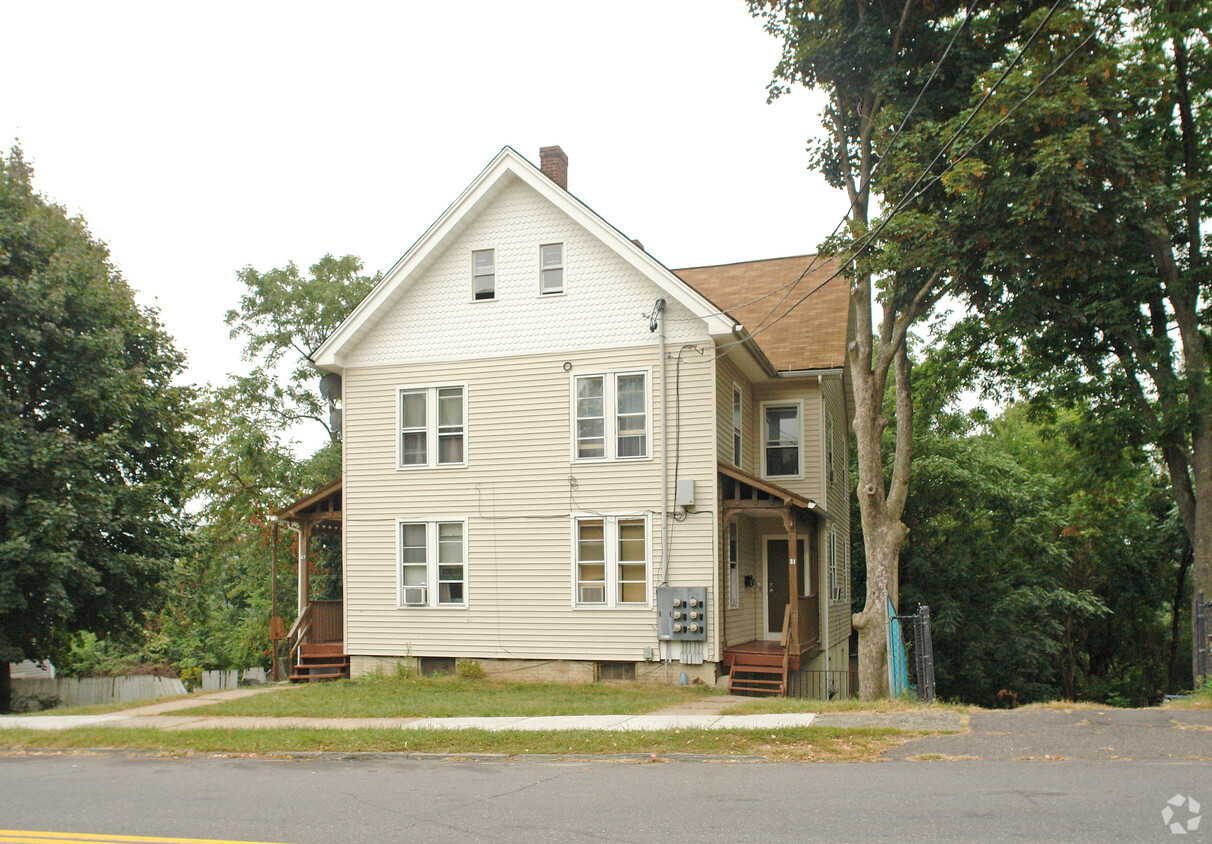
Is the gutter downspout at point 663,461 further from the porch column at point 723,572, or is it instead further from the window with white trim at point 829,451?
the window with white trim at point 829,451

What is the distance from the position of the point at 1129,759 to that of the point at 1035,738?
A: 118 centimetres

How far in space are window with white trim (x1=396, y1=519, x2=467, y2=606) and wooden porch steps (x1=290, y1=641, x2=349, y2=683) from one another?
1816mm

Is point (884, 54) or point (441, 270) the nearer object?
point (884, 54)

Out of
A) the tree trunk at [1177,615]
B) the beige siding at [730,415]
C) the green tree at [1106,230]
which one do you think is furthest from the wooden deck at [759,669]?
the tree trunk at [1177,615]

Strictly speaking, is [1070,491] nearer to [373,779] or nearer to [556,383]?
[556,383]

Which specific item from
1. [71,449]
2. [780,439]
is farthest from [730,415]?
[71,449]

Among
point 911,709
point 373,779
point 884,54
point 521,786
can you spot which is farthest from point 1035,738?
point 884,54

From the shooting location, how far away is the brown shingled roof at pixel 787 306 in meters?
20.7

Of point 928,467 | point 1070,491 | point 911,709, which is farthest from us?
point 1070,491

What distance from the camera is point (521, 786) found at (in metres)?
8.45

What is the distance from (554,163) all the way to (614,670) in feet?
34.1

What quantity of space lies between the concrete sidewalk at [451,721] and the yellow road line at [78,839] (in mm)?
5215

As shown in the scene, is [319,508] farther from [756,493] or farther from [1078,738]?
[1078,738]

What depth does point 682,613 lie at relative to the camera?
1692 cm
